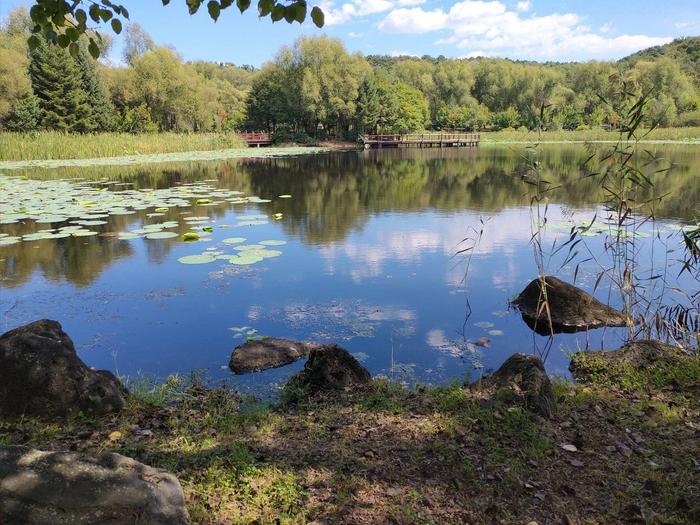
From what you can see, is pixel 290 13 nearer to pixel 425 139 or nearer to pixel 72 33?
pixel 72 33

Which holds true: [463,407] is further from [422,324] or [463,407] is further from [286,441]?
[422,324]

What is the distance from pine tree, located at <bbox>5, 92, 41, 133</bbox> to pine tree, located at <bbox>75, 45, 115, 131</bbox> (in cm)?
509

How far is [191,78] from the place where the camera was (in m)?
53.4

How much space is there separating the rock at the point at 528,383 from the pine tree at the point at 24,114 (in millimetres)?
44639

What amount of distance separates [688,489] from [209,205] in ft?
45.0

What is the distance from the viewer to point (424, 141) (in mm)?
56656

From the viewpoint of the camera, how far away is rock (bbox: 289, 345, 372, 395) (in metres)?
4.26

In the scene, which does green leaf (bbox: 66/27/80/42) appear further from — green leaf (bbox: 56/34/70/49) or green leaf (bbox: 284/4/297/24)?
green leaf (bbox: 284/4/297/24)

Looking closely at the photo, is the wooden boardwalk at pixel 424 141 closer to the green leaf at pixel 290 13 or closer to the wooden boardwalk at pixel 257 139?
the wooden boardwalk at pixel 257 139

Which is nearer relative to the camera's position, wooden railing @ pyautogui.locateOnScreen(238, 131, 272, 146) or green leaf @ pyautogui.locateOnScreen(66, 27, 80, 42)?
green leaf @ pyautogui.locateOnScreen(66, 27, 80, 42)

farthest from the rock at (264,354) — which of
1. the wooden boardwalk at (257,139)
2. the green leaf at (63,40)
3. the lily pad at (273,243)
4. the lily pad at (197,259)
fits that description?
the wooden boardwalk at (257,139)

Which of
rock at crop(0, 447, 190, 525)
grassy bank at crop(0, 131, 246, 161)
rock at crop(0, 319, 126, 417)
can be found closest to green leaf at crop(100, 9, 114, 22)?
rock at crop(0, 319, 126, 417)

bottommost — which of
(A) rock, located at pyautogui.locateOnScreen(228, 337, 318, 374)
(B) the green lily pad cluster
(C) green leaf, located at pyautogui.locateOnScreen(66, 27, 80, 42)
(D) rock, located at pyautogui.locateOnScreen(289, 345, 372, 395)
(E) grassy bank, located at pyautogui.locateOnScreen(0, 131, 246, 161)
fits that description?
(A) rock, located at pyautogui.locateOnScreen(228, 337, 318, 374)

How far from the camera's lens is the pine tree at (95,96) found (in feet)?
147
